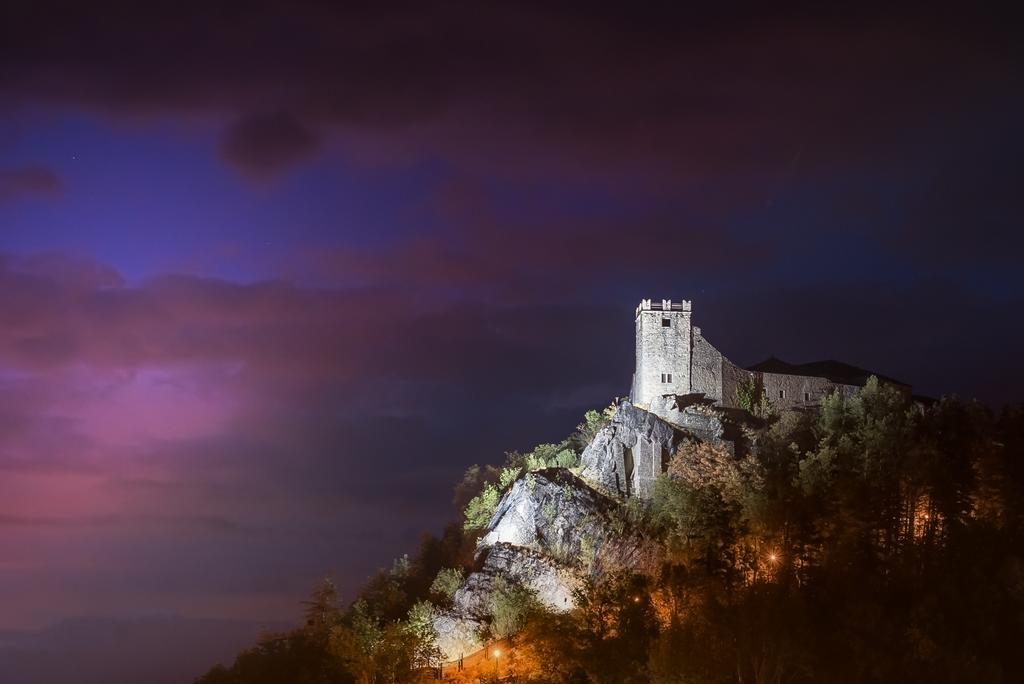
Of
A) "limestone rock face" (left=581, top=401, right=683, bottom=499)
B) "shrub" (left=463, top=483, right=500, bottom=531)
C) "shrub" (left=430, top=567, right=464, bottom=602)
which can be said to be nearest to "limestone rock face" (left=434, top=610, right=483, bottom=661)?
"shrub" (left=430, top=567, right=464, bottom=602)

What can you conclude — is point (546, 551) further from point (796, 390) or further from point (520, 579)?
point (796, 390)

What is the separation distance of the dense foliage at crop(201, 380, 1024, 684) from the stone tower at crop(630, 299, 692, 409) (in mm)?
7191

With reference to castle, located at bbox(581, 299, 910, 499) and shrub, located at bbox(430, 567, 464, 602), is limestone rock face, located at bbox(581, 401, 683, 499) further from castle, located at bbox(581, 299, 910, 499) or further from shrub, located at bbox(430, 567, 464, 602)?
shrub, located at bbox(430, 567, 464, 602)

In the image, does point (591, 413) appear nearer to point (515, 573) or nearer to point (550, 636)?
point (515, 573)

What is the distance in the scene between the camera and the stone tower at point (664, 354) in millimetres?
78625

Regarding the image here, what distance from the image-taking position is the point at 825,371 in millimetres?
84812

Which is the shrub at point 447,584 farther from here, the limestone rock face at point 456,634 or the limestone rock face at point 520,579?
the limestone rock face at point 456,634

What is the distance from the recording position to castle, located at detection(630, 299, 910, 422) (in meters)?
78.6

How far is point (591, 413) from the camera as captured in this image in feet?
304

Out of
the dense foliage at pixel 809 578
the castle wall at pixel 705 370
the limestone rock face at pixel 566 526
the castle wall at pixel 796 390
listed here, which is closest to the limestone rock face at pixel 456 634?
the dense foliage at pixel 809 578

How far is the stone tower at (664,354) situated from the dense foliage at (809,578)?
7.19 m

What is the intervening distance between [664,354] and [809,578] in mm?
21568

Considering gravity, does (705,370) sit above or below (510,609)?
above

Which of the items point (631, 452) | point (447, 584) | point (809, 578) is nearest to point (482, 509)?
point (447, 584)
